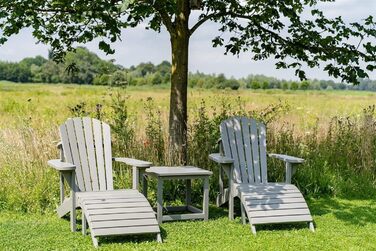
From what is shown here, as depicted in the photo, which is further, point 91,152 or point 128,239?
point 91,152

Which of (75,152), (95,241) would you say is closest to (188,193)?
(75,152)

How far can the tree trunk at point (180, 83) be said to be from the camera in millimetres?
6117

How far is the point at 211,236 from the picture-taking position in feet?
14.6

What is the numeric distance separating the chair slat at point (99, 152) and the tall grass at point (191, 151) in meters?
0.69

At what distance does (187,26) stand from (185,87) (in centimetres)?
72

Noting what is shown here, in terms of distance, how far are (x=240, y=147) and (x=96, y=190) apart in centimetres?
153

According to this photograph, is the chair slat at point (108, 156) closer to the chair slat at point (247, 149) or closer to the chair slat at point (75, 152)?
the chair slat at point (75, 152)

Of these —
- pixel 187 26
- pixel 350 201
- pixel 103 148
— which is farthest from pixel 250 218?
pixel 187 26

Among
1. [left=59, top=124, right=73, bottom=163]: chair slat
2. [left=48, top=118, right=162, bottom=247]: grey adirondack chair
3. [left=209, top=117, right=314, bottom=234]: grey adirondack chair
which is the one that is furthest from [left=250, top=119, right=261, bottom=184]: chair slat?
[left=59, top=124, right=73, bottom=163]: chair slat

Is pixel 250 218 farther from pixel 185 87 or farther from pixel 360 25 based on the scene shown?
pixel 360 25

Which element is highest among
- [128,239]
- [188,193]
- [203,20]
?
[203,20]

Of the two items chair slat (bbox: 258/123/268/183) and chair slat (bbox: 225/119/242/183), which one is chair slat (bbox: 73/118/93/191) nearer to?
chair slat (bbox: 225/119/242/183)

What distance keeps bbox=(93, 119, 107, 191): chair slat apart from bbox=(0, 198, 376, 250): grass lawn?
491mm

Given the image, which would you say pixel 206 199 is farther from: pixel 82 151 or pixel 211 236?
pixel 82 151
